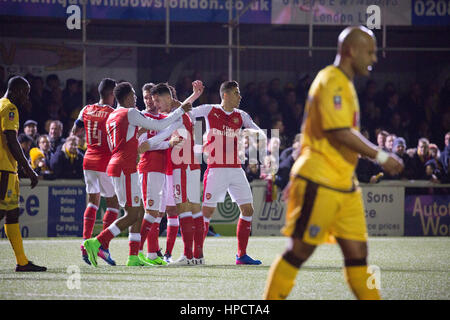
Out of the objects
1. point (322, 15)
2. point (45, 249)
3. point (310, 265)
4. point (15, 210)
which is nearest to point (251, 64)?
point (322, 15)

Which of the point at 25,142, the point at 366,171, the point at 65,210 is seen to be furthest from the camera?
the point at 366,171

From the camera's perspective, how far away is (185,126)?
984 centimetres

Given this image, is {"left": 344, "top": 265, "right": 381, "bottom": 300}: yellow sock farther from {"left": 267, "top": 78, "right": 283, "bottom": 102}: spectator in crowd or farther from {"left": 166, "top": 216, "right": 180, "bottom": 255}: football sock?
{"left": 267, "top": 78, "right": 283, "bottom": 102}: spectator in crowd

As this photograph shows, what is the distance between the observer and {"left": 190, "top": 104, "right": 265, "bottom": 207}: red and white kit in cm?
1003

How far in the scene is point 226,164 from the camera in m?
10.1

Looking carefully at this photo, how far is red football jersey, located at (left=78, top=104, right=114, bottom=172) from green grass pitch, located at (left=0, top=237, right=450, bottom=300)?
126cm

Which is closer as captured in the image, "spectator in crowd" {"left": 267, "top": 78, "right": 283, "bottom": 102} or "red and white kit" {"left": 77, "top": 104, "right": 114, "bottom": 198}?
"red and white kit" {"left": 77, "top": 104, "right": 114, "bottom": 198}

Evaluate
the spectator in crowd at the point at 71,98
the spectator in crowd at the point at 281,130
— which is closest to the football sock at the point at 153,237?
the spectator in crowd at the point at 281,130

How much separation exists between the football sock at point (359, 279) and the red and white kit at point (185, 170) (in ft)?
14.9

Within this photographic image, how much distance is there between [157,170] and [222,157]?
874 mm

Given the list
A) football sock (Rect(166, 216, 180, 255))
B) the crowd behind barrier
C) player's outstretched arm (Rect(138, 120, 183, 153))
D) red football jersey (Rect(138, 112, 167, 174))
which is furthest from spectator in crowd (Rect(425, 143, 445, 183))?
player's outstretched arm (Rect(138, 120, 183, 153))

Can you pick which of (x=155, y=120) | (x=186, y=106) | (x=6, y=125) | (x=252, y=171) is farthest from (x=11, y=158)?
(x=252, y=171)

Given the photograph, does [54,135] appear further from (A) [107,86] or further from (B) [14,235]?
(B) [14,235]

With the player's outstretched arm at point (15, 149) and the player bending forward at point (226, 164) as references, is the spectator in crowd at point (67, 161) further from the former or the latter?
the player's outstretched arm at point (15, 149)
